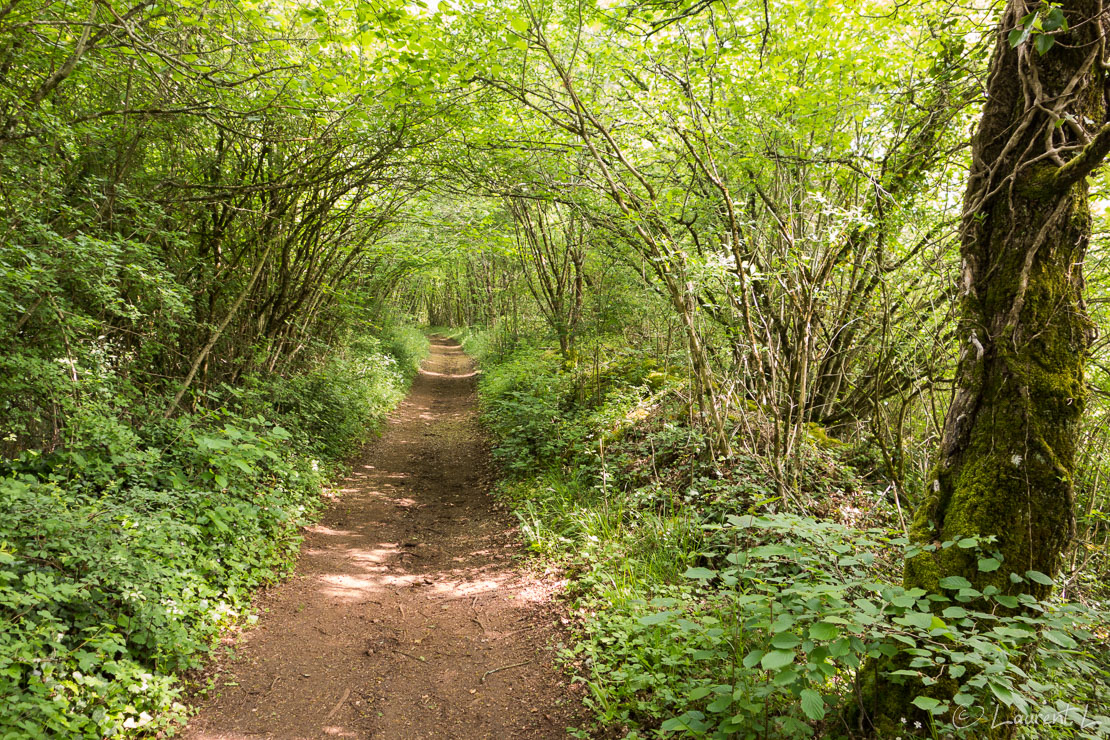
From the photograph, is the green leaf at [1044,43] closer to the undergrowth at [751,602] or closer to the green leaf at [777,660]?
the undergrowth at [751,602]

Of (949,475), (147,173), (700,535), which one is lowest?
(700,535)

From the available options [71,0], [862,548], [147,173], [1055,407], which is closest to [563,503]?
[862,548]

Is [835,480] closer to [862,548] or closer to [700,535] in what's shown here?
[700,535]

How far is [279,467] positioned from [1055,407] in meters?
6.30

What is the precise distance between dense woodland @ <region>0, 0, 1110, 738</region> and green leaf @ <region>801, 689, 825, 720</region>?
15 mm

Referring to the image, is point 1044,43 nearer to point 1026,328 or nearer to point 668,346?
point 1026,328

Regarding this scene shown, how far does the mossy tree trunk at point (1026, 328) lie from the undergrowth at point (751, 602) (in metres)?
0.14

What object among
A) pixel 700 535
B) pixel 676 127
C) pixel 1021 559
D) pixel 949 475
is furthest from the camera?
pixel 676 127

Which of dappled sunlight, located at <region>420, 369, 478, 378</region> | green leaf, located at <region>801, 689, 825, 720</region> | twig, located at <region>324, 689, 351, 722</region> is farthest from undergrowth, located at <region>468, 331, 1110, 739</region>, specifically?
dappled sunlight, located at <region>420, 369, 478, 378</region>

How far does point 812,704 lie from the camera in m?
2.29

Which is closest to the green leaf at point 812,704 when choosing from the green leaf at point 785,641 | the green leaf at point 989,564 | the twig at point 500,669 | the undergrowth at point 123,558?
the green leaf at point 785,641

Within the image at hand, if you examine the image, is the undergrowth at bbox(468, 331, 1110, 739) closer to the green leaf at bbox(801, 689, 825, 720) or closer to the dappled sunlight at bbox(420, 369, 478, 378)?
the green leaf at bbox(801, 689, 825, 720)

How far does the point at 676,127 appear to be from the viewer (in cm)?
541

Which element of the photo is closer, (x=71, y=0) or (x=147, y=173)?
(x=71, y=0)
